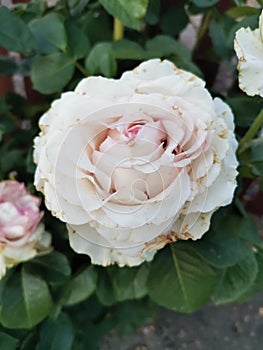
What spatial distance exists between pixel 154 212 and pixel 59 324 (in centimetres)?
33

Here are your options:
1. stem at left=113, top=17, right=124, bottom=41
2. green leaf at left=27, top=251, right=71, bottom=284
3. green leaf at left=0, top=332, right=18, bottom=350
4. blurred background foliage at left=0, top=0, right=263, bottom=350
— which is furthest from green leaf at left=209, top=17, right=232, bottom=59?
green leaf at left=0, top=332, right=18, bottom=350

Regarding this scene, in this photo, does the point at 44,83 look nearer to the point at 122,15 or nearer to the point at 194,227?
the point at 122,15

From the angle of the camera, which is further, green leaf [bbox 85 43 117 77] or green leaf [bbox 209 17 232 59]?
green leaf [bbox 209 17 232 59]

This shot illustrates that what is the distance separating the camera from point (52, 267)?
0.62m

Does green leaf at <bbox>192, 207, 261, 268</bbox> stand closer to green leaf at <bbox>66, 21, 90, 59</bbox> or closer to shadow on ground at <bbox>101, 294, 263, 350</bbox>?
green leaf at <bbox>66, 21, 90, 59</bbox>

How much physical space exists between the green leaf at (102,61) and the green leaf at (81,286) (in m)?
→ 0.23

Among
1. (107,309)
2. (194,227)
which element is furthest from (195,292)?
(107,309)

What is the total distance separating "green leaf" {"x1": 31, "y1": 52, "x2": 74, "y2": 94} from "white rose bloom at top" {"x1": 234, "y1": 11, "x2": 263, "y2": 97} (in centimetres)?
29

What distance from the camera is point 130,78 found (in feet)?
1.51

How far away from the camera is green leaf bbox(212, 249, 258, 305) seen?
63 centimetres

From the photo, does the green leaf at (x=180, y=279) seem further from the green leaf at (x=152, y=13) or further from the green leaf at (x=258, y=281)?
the green leaf at (x=152, y=13)

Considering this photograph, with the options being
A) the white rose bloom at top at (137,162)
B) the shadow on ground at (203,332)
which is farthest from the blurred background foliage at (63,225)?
the shadow on ground at (203,332)

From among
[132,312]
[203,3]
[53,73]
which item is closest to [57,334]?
[132,312]

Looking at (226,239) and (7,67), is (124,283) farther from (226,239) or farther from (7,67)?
(7,67)
